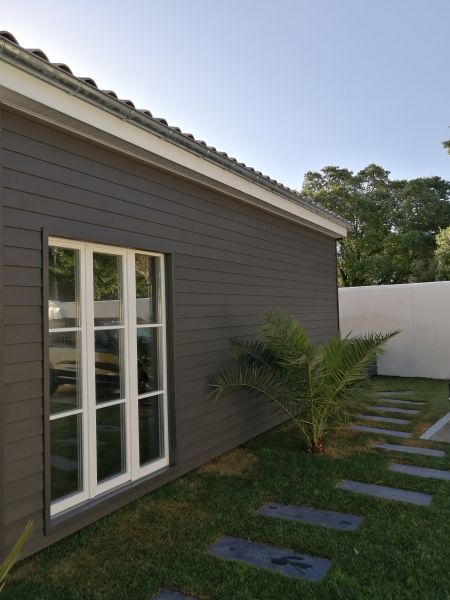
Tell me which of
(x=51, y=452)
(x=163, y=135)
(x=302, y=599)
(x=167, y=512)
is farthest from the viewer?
(x=163, y=135)

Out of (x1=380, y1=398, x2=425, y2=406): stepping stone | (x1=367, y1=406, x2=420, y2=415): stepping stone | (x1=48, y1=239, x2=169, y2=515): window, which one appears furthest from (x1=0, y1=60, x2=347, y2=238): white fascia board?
(x1=380, y1=398, x2=425, y2=406): stepping stone

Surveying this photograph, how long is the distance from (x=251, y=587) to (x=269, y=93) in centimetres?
973

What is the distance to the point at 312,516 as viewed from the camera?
11.6 feet

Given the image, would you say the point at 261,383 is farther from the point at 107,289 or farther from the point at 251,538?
the point at 107,289

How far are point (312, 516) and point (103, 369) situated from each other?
2.00 meters

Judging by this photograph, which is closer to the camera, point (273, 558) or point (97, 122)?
point (273, 558)

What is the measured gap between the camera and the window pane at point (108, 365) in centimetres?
Result: 364

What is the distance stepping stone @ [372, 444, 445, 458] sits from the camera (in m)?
4.95

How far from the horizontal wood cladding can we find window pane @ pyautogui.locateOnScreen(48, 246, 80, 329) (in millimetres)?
163

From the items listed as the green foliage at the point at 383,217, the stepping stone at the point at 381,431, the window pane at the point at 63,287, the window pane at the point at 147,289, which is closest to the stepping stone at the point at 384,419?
the stepping stone at the point at 381,431

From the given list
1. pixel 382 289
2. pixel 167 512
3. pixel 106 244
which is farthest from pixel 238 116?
pixel 167 512

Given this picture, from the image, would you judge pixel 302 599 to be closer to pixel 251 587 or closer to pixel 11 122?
pixel 251 587

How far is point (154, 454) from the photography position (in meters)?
4.25

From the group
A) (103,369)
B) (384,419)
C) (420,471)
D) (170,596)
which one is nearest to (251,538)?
(170,596)
